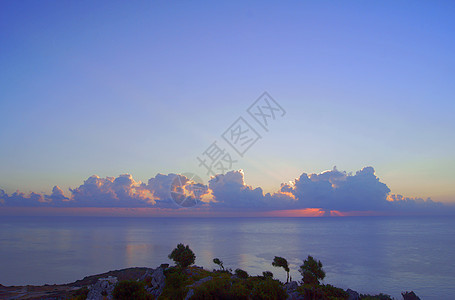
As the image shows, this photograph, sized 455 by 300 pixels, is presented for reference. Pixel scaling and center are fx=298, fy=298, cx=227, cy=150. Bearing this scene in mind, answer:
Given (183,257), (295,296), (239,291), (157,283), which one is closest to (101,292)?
(157,283)

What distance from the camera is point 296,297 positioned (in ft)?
148

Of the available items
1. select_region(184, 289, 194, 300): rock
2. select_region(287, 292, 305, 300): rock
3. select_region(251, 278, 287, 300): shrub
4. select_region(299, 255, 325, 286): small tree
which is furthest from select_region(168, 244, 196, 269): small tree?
select_region(251, 278, 287, 300): shrub

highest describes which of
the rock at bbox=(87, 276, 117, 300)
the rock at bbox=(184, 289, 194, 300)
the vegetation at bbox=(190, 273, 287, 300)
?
the vegetation at bbox=(190, 273, 287, 300)

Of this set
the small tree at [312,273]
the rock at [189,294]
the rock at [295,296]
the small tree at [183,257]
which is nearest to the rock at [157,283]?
the small tree at [183,257]

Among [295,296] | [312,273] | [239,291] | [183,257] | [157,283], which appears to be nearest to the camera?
[239,291]

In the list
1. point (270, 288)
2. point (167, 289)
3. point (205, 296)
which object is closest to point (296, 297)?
point (270, 288)

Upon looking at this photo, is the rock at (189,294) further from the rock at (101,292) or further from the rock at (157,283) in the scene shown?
the rock at (101,292)

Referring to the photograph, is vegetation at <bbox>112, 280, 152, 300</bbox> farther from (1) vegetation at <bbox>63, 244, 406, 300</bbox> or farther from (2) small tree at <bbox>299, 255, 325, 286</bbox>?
(2) small tree at <bbox>299, 255, 325, 286</bbox>

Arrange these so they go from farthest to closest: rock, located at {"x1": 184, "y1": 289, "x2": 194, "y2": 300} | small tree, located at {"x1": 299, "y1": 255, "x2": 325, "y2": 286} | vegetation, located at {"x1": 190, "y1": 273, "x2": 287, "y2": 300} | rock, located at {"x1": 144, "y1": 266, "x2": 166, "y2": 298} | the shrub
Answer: small tree, located at {"x1": 299, "y1": 255, "x2": 325, "y2": 286} < rock, located at {"x1": 144, "y1": 266, "x2": 166, "y2": 298} < rock, located at {"x1": 184, "y1": 289, "x2": 194, "y2": 300} < vegetation, located at {"x1": 190, "y1": 273, "x2": 287, "y2": 300} < the shrub

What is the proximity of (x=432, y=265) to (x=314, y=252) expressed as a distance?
5985 cm

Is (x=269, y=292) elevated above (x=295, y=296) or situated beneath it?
elevated above

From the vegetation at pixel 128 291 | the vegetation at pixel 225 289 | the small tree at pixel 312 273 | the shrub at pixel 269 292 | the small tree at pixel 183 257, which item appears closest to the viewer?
the shrub at pixel 269 292

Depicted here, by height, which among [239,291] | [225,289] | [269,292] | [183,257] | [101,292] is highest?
[269,292]

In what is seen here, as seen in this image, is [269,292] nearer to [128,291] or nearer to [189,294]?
[189,294]
